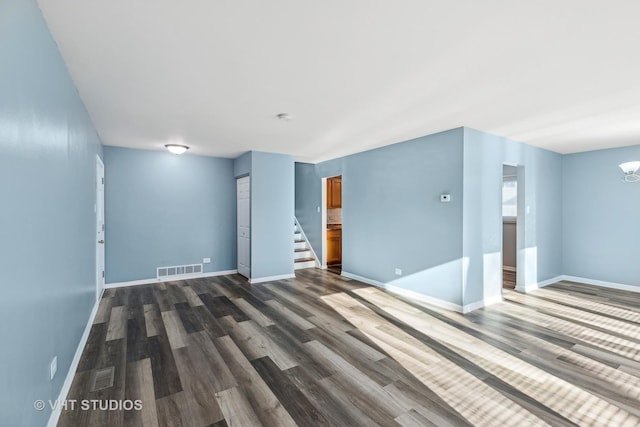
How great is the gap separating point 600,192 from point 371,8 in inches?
231

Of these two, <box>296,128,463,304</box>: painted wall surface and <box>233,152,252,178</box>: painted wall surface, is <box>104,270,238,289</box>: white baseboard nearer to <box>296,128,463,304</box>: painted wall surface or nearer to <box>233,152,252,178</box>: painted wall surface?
<box>233,152,252,178</box>: painted wall surface

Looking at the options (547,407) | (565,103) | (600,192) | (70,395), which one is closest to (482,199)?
(565,103)

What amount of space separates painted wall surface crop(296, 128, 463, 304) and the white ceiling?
0.64 meters

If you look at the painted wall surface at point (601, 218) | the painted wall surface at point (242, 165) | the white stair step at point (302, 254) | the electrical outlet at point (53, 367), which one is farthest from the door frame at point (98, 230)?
the painted wall surface at point (601, 218)

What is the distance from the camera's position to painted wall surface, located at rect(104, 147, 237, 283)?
16.7 feet

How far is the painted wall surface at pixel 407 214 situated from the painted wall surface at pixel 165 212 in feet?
8.34

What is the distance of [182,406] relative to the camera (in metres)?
2.00

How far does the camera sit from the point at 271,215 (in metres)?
5.59

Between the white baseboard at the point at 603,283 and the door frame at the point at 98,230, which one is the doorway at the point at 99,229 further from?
the white baseboard at the point at 603,283

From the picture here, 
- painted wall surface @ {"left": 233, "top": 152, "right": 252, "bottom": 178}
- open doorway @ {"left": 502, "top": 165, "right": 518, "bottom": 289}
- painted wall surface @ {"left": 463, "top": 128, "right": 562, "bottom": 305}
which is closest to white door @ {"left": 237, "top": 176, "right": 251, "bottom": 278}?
painted wall surface @ {"left": 233, "top": 152, "right": 252, "bottom": 178}

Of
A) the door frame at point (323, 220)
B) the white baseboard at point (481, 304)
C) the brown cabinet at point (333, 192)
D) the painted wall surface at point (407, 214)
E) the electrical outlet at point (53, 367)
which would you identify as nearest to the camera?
A: the electrical outlet at point (53, 367)

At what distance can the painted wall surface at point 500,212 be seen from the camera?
12.7 feet

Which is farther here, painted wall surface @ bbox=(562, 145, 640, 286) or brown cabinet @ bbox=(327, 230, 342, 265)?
brown cabinet @ bbox=(327, 230, 342, 265)

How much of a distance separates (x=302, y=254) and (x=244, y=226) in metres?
1.72
